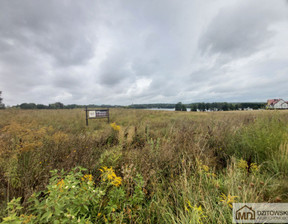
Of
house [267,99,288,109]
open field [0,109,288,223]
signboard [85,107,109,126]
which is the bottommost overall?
open field [0,109,288,223]

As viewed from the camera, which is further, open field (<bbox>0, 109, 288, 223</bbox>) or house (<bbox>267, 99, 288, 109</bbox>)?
house (<bbox>267, 99, 288, 109</bbox>)

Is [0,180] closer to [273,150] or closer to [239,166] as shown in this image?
[239,166]

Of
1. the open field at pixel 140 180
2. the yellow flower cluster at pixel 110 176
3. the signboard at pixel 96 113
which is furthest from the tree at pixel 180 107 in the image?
the yellow flower cluster at pixel 110 176

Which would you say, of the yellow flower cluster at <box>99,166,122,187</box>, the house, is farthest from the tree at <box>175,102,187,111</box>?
the yellow flower cluster at <box>99,166,122,187</box>

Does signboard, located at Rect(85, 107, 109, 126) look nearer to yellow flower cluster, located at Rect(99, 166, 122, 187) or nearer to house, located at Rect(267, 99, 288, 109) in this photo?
yellow flower cluster, located at Rect(99, 166, 122, 187)

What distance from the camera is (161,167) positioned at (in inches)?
111

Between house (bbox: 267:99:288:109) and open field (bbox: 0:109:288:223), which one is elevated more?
house (bbox: 267:99:288:109)


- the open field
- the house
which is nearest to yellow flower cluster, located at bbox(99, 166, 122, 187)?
the open field

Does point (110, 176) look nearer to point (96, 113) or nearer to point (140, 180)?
point (140, 180)

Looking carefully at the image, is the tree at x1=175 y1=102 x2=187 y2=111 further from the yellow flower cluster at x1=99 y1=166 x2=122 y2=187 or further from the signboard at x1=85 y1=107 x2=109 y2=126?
the yellow flower cluster at x1=99 y1=166 x2=122 y2=187

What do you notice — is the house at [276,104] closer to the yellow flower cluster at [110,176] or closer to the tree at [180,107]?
the yellow flower cluster at [110,176]

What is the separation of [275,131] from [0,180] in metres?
6.40

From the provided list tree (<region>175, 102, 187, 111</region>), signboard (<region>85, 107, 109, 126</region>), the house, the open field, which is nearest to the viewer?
the open field

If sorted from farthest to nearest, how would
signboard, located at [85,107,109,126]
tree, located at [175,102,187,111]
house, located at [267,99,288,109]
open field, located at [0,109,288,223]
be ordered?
tree, located at [175,102,187,111] < signboard, located at [85,107,109,126] < house, located at [267,99,288,109] < open field, located at [0,109,288,223]
